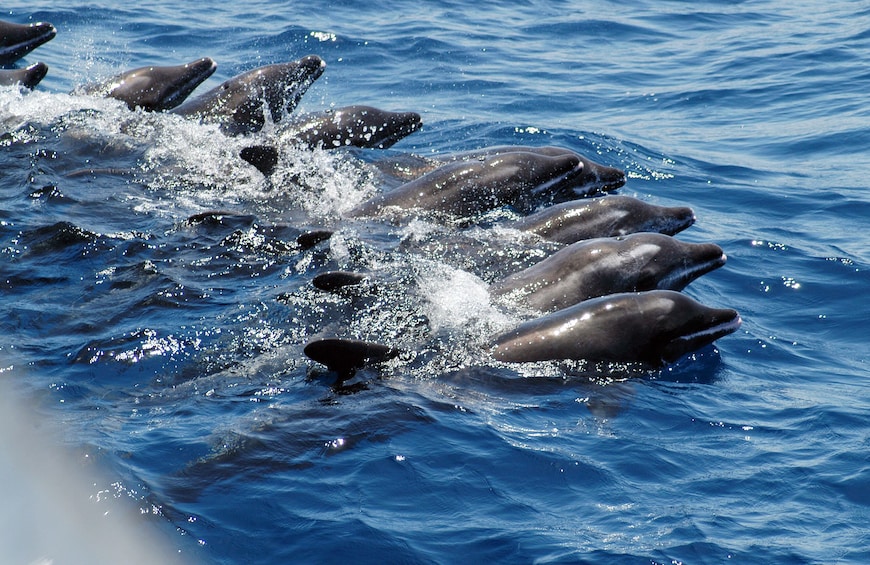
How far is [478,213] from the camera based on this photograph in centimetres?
1432

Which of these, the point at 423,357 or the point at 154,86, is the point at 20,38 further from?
the point at 423,357

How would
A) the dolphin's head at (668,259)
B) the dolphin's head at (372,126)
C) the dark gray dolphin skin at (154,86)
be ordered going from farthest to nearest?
the dark gray dolphin skin at (154,86), the dolphin's head at (372,126), the dolphin's head at (668,259)

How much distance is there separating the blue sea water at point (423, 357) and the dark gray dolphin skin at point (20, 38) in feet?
2.59

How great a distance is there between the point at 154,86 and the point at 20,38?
447cm

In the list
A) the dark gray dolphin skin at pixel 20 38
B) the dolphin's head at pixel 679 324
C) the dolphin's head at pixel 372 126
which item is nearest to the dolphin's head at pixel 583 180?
the dolphin's head at pixel 372 126

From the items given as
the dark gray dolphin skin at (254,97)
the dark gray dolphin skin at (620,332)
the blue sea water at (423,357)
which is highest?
the dark gray dolphin skin at (254,97)

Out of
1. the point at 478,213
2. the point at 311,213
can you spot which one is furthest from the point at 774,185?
the point at 311,213

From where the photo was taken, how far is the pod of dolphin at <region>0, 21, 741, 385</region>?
10578 mm

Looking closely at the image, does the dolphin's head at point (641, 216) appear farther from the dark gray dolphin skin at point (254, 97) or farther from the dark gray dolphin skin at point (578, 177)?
the dark gray dolphin skin at point (254, 97)

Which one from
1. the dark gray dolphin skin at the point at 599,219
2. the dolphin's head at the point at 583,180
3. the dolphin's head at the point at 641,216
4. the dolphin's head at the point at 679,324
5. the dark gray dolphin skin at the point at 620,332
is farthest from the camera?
the dolphin's head at the point at 583,180

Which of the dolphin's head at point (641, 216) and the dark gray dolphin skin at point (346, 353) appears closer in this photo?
the dark gray dolphin skin at point (346, 353)

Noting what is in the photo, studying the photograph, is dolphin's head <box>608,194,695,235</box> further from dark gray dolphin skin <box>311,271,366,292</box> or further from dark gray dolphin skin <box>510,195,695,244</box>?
dark gray dolphin skin <box>311,271,366,292</box>

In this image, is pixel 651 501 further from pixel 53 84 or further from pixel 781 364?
pixel 53 84

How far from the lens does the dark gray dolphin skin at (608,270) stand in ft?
37.7
